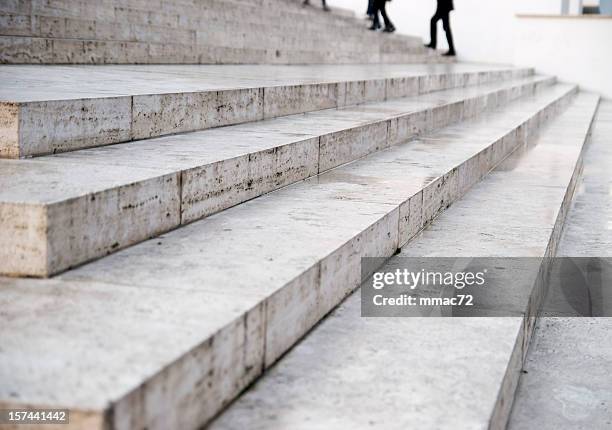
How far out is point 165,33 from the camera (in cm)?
760

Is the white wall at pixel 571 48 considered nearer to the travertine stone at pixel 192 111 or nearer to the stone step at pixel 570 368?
the stone step at pixel 570 368

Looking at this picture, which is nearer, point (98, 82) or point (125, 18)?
point (98, 82)

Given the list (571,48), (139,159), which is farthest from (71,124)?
(571,48)

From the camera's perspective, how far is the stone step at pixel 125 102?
119 inches

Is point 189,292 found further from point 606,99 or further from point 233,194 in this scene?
point 606,99

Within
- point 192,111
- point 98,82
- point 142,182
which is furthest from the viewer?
point 98,82

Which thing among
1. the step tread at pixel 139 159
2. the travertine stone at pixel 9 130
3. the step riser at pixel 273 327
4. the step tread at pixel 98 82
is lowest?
the step riser at pixel 273 327

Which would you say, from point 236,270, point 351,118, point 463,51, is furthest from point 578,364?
point 463,51

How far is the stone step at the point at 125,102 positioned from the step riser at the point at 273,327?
117 cm

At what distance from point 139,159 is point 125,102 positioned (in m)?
0.54

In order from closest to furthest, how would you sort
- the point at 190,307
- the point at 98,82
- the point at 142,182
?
the point at 190,307, the point at 142,182, the point at 98,82

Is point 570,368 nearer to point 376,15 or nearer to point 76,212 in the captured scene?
point 76,212

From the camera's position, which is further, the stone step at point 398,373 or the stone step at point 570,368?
the stone step at point 570,368

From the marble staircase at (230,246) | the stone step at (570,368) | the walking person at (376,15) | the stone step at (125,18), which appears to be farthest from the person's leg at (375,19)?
the stone step at (570,368)
